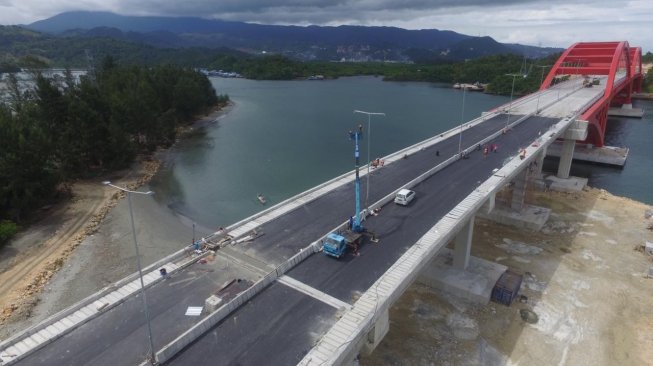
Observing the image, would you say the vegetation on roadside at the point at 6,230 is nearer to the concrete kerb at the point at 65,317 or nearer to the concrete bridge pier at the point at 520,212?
the concrete kerb at the point at 65,317

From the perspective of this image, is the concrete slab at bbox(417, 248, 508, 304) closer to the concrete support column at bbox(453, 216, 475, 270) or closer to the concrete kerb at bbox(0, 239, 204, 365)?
the concrete support column at bbox(453, 216, 475, 270)

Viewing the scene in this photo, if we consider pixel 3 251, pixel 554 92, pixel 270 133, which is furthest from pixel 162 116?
Answer: pixel 554 92

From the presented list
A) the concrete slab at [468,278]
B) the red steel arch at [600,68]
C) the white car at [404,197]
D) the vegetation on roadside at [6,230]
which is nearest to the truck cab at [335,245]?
the white car at [404,197]

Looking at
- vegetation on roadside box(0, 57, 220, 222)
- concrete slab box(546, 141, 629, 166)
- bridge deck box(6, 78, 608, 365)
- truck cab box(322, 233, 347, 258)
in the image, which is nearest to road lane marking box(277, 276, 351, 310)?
bridge deck box(6, 78, 608, 365)

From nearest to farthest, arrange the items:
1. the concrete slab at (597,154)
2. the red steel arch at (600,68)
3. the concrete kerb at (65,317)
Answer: the concrete kerb at (65,317)
the concrete slab at (597,154)
the red steel arch at (600,68)

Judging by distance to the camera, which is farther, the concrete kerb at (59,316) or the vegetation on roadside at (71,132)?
the vegetation on roadside at (71,132)

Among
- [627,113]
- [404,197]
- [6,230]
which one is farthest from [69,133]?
[627,113]
